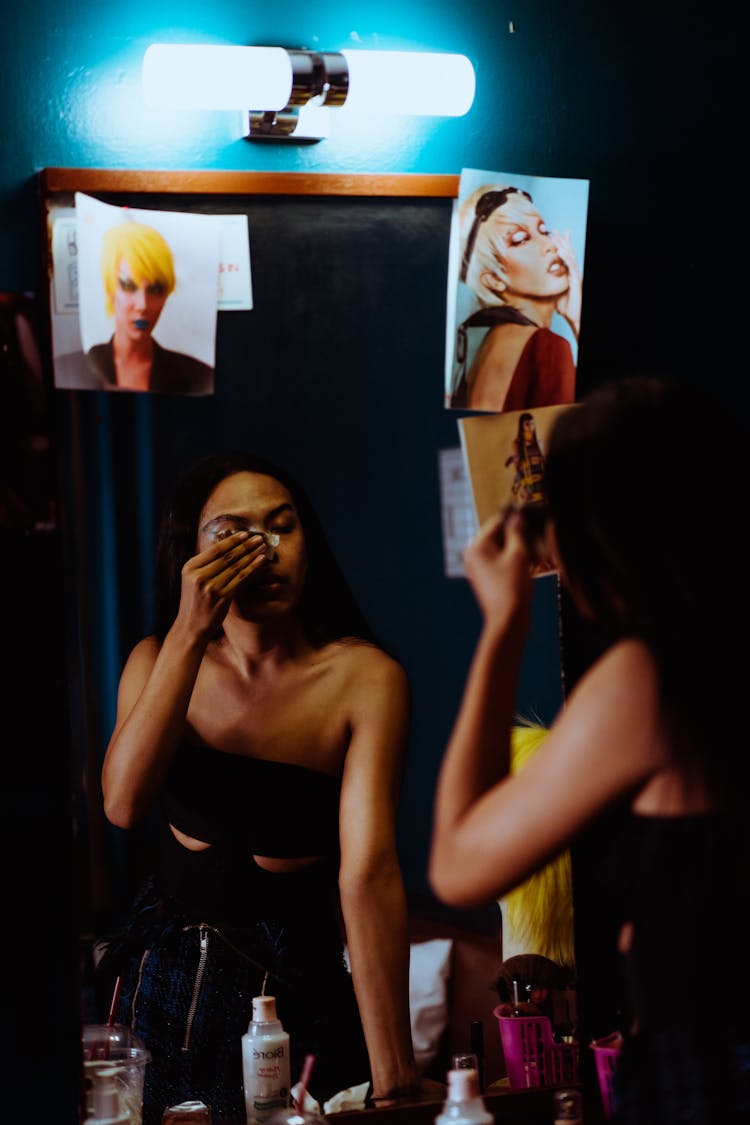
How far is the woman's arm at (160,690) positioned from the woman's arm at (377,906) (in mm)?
196

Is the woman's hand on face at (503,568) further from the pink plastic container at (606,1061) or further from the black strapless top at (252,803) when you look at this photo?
the pink plastic container at (606,1061)

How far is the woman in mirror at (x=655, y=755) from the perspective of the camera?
976mm

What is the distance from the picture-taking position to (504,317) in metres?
1.56

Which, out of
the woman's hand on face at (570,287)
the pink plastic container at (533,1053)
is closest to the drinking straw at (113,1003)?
the pink plastic container at (533,1053)

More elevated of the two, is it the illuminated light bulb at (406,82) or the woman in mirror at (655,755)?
the illuminated light bulb at (406,82)

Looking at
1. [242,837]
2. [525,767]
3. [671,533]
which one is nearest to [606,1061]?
[242,837]

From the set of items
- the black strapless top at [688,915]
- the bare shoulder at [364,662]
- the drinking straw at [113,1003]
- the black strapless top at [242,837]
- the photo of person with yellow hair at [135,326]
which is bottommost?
the drinking straw at [113,1003]

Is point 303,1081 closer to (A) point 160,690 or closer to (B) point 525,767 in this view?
(A) point 160,690

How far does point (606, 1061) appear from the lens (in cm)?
151

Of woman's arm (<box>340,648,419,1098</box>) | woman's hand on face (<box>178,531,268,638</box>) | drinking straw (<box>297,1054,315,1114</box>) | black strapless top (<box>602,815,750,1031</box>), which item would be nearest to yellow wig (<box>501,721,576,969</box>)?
woman's arm (<box>340,648,419,1098</box>)

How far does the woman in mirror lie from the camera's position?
3.20 ft

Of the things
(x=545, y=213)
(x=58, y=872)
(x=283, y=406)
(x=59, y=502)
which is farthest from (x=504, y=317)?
(x=58, y=872)

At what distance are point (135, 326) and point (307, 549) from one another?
306 mm

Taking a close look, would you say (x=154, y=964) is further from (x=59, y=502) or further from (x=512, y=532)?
(x=512, y=532)
